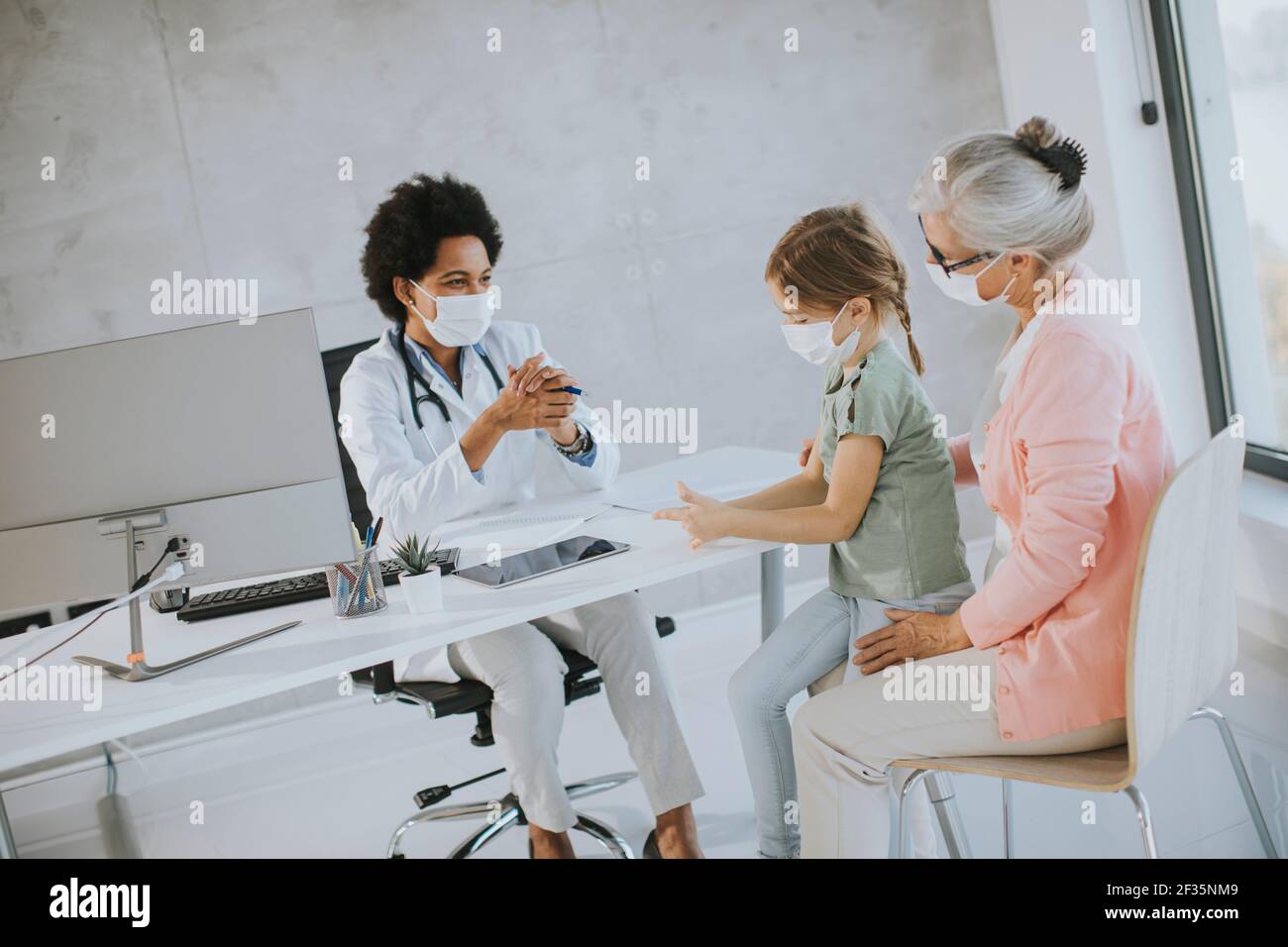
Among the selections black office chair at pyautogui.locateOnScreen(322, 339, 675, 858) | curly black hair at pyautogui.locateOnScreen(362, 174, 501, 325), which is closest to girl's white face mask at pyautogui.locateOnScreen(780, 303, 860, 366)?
black office chair at pyautogui.locateOnScreen(322, 339, 675, 858)

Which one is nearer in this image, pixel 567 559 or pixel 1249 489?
pixel 567 559

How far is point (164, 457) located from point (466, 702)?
715mm

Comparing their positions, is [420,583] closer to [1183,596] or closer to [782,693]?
[782,693]

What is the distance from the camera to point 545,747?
2201 millimetres

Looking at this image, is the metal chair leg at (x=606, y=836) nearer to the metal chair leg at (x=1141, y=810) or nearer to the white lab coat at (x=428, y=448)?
the white lab coat at (x=428, y=448)

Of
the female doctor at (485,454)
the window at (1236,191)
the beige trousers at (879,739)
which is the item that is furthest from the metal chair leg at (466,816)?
the window at (1236,191)

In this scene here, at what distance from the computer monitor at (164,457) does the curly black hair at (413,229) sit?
95 centimetres

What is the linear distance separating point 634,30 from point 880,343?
6.79ft

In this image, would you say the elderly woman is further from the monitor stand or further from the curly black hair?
the curly black hair

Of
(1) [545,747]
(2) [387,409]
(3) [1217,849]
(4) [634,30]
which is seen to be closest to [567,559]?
(1) [545,747]

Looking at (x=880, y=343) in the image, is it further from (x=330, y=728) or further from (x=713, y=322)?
(x=330, y=728)

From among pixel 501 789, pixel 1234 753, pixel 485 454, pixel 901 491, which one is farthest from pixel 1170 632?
pixel 501 789

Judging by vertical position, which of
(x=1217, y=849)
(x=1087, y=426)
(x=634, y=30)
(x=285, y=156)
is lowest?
(x=1217, y=849)

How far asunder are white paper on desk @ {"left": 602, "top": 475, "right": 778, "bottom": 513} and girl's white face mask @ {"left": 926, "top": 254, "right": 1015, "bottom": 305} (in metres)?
0.66
